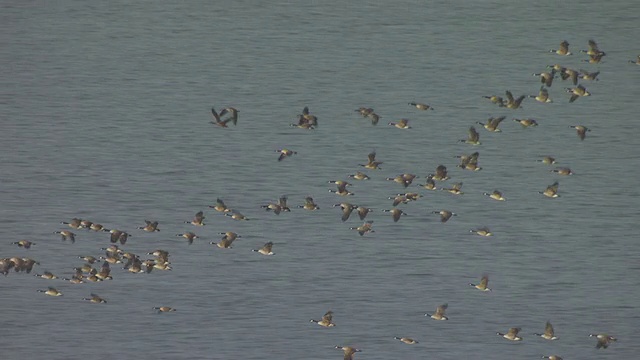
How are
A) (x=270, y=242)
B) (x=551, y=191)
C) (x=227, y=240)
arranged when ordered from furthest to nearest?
(x=551, y=191) → (x=270, y=242) → (x=227, y=240)

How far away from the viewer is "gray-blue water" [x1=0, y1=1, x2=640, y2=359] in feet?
111

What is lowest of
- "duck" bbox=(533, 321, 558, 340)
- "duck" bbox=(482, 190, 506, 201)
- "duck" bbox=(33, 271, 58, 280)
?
"duck" bbox=(33, 271, 58, 280)

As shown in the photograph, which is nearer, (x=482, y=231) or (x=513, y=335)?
(x=513, y=335)

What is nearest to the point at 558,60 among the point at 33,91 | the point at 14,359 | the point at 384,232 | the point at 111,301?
the point at 384,232

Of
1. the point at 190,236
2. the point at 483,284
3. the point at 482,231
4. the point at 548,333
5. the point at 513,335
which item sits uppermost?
the point at 482,231

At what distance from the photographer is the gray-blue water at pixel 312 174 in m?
33.9

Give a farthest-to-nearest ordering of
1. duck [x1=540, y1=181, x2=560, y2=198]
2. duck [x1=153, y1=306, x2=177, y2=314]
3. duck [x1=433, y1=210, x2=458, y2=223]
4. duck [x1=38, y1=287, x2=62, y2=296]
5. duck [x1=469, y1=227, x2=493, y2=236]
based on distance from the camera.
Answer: duck [x1=469, y1=227, x2=493, y2=236], duck [x1=433, y1=210, x2=458, y2=223], duck [x1=540, y1=181, x2=560, y2=198], duck [x1=38, y1=287, x2=62, y2=296], duck [x1=153, y1=306, x2=177, y2=314]

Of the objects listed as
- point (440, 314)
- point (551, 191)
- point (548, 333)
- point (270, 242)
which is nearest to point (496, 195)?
point (551, 191)

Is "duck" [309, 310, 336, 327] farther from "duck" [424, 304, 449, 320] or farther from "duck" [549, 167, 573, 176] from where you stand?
"duck" [549, 167, 573, 176]

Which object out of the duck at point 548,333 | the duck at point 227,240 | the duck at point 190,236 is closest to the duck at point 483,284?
the duck at point 548,333

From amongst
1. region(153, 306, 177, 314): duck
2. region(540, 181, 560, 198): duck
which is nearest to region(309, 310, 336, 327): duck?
region(153, 306, 177, 314): duck

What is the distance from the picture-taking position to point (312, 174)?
1615 inches

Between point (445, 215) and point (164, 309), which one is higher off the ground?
point (445, 215)

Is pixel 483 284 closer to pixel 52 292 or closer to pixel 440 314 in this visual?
pixel 440 314
